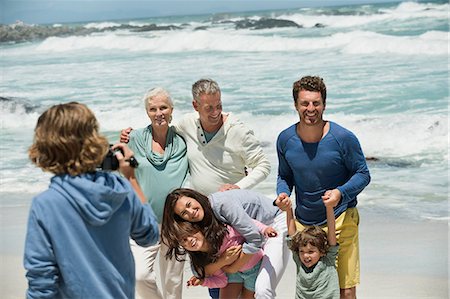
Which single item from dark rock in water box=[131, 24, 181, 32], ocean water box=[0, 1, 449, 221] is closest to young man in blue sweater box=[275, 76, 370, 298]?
ocean water box=[0, 1, 449, 221]

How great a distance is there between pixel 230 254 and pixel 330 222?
458 mm

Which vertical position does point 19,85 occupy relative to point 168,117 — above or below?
below

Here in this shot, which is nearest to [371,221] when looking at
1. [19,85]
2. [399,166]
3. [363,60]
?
[399,166]

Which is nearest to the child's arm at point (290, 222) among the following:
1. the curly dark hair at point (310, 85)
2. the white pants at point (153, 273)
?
the curly dark hair at point (310, 85)

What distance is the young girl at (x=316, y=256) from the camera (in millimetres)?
4289

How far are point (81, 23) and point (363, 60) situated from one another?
6.26 m

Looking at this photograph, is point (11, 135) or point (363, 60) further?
point (363, 60)

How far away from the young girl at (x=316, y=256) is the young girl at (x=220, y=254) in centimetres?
13

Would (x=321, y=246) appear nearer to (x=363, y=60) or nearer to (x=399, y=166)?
(x=399, y=166)

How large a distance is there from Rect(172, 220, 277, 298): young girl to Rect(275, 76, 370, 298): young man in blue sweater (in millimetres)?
225

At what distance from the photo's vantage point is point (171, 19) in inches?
778

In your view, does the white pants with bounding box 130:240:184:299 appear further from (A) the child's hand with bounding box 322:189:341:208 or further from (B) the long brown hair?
(A) the child's hand with bounding box 322:189:341:208

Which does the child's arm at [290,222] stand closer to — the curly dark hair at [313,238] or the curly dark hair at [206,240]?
the curly dark hair at [313,238]

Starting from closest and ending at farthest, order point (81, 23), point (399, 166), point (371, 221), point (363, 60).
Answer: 1. point (371, 221)
2. point (399, 166)
3. point (363, 60)
4. point (81, 23)
